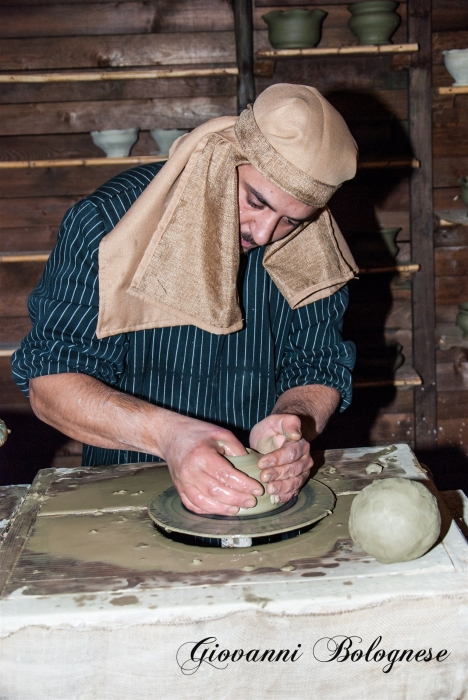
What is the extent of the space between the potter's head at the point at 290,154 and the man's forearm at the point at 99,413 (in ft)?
1.73

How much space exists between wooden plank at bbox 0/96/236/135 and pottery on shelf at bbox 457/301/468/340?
154 centimetres

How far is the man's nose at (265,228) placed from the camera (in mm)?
1821

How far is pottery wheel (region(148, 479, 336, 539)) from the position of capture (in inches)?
57.9

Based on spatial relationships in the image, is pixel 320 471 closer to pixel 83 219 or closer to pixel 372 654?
pixel 372 654

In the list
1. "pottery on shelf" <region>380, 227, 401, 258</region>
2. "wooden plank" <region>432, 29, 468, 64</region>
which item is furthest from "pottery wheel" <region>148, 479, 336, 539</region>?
"wooden plank" <region>432, 29, 468, 64</region>

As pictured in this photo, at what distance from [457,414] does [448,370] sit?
275 mm

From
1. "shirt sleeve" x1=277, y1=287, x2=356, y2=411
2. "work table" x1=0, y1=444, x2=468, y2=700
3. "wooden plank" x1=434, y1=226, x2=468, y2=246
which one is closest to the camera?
"work table" x1=0, y1=444, x2=468, y2=700

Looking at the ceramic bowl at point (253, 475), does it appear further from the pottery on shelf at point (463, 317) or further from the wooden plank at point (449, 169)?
the wooden plank at point (449, 169)

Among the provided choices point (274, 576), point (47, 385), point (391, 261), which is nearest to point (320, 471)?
point (274, 576)

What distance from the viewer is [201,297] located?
185cm

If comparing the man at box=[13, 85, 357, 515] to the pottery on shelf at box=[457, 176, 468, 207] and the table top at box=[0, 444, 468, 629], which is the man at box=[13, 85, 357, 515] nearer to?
the table top at box=[0, 444, 468, 629]

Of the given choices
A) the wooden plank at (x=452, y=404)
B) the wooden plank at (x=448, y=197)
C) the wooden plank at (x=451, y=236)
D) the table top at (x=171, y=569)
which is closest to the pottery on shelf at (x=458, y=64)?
the wooden plank at (x=448, y=197)

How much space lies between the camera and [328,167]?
5.71 feet

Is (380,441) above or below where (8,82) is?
below
